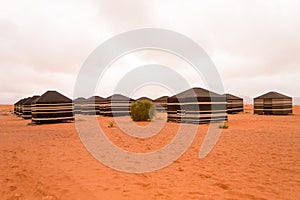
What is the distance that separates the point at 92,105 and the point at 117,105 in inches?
280

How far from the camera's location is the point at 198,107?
19.7 metres

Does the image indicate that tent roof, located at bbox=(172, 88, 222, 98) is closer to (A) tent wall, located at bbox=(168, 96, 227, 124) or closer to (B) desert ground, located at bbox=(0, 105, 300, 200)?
(A) tent wall, located at bbox=(168, 96, 227, 124)

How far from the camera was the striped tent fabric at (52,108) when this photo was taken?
22.1m

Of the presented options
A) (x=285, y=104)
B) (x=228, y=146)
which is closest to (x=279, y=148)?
(x=228, y=146)

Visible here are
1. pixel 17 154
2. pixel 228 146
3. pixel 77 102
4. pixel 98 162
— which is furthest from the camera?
pixel 77 102

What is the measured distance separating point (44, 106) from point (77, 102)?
17.8 meters

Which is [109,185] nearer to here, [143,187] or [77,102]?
[143,187]

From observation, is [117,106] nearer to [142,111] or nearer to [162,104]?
[142,111]

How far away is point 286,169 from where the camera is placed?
6.49 meters

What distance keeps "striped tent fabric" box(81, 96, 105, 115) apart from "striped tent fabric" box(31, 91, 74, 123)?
12.9 meters

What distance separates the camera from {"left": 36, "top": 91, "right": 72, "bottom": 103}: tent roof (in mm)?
22250

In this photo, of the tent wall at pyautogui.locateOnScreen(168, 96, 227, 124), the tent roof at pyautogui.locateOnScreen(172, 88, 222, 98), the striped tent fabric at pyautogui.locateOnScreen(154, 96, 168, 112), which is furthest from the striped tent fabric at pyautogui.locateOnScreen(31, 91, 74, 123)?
the striped tent fabric at pyautogui.locateOnScreen(154, 96, 168, 112)

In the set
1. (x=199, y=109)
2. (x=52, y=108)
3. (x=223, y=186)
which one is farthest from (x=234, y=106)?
(x=223, y=186)

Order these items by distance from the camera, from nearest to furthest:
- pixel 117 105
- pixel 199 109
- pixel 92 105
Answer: pixel 199 109, pixel 117 105, pixel 92 105
